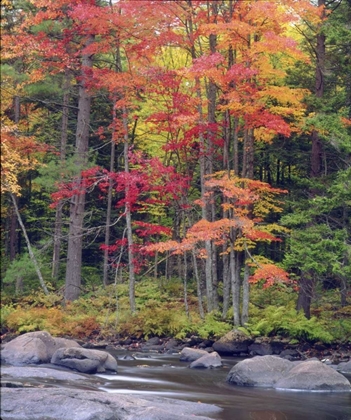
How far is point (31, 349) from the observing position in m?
15.0

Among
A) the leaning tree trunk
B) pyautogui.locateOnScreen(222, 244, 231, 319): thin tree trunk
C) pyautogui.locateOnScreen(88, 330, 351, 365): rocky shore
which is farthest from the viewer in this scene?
pyautogui.locateOnScreen(222, 244, 231, 319): thin tree trunk

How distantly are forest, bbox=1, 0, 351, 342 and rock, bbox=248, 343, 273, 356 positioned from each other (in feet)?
1.78

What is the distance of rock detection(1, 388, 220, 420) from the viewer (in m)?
10.1

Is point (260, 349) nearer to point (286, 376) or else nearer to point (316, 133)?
point (286, 376)

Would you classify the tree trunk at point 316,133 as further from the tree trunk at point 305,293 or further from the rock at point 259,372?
the rock at point 259,372

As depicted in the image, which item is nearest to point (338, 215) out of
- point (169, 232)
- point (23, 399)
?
point (169, 232)

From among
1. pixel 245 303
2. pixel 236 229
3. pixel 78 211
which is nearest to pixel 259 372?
pixel 245 303

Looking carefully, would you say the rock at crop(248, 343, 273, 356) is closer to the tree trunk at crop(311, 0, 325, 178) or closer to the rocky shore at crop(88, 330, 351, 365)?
the rocky shore at crop(88, 330, 351, 365)

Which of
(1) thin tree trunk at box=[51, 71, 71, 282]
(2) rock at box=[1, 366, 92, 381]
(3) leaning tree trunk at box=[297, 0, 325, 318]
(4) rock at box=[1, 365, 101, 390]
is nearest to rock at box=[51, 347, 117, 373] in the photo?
(4) rock at box=[1, 365, 101, 390]

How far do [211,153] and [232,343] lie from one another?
6402 millimetres

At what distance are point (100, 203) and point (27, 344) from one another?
15730mm

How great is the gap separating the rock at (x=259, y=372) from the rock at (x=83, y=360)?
2.73 meters

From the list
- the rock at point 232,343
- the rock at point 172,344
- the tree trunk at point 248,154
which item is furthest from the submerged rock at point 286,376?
the tree trunk at point 248,154

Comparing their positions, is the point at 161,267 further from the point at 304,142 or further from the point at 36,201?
the point at 304,142
